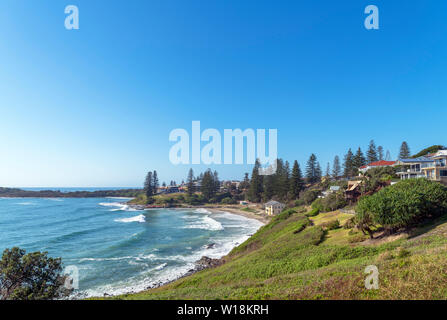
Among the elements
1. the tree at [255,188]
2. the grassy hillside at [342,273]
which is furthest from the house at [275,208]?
the grassy hillside at [342,273]

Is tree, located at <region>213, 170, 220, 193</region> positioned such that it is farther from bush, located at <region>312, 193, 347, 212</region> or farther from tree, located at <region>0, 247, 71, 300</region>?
tree, located at <region>0, 247, 71, 300</region>

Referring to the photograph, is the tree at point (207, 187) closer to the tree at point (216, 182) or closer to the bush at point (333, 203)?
the tree at point (216, 182)

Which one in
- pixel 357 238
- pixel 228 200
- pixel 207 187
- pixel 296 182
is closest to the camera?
pixel 357 238

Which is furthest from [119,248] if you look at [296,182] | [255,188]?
[255,188]

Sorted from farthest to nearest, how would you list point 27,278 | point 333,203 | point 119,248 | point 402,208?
point 333,203 < point 119,248 < point 402,208 < point 27,278

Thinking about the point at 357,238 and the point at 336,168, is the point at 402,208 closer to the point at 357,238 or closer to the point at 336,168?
the point at 357,238

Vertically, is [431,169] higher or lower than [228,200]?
higher

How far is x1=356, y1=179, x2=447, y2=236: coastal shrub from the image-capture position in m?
13.9

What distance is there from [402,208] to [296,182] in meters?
52.6

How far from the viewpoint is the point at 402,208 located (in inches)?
546

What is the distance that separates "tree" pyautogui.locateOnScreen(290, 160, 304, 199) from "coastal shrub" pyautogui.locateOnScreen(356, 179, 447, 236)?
161ft
